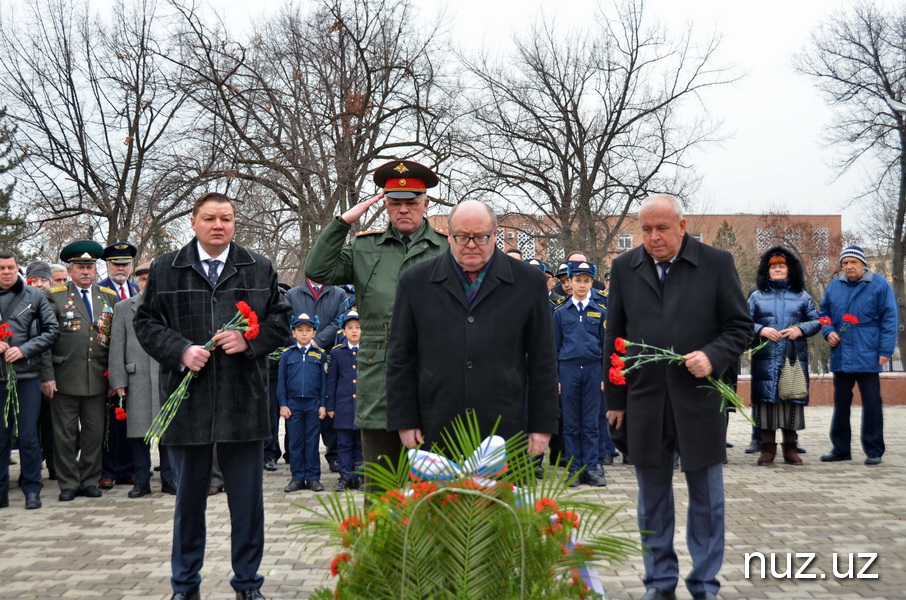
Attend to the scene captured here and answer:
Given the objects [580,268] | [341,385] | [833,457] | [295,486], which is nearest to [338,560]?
[295,486]

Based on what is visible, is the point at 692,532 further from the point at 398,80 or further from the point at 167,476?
the point at 398,80

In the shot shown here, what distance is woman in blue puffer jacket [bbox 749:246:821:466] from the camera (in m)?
9.59

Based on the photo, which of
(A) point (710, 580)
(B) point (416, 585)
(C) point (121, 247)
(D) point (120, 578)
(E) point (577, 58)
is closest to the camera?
(B) point (416, 585)

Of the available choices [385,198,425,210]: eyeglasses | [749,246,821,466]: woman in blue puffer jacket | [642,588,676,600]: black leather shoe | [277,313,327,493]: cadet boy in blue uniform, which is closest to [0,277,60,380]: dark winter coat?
[277,313,327,493]: cadet boy in blue uniform

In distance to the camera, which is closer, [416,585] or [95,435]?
[416,585]

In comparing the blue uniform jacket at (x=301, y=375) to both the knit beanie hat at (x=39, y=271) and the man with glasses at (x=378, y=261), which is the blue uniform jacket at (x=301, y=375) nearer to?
the knit beanie hat at (x=39, y=271)

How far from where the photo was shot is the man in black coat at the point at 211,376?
187 inches

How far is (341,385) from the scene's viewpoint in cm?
911

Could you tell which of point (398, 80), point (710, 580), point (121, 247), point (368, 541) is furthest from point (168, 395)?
point (398, 80)

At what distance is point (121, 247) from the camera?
30.6 feet

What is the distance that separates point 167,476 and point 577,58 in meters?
20.1

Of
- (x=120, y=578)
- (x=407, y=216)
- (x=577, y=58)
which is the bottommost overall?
(x=120, y=578)

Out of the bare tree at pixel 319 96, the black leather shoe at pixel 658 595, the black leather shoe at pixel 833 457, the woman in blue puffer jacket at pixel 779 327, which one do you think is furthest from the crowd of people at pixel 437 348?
the bare tree at pixel 319 96

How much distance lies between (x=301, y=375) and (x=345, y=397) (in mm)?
505
